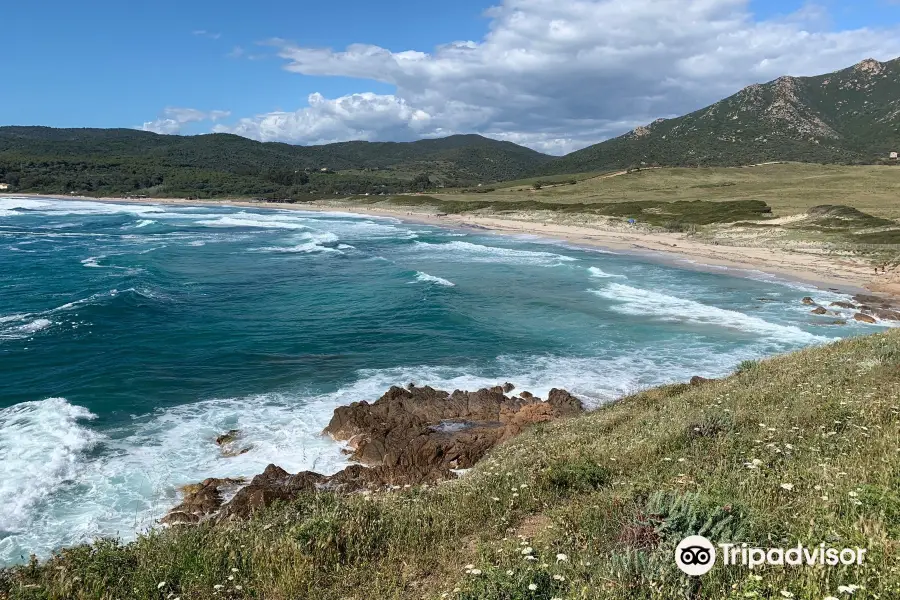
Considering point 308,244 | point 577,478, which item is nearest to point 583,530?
point 577,478

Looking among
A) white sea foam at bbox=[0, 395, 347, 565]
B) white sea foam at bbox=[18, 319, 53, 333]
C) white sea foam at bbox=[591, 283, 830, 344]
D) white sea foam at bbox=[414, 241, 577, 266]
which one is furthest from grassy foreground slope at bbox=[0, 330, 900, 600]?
white sea foam at bbox=[414, 241, 577, 266]

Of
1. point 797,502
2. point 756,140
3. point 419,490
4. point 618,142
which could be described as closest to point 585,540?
point 797,502

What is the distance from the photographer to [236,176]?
163625 mm

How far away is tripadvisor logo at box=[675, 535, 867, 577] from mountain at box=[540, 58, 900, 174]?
145873 mm

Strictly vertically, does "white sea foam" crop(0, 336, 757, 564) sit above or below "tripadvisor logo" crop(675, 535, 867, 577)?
below

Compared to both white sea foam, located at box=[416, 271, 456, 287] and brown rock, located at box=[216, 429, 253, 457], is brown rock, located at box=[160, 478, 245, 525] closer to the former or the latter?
brown rock, located at box=[216, 429, 253, 457]

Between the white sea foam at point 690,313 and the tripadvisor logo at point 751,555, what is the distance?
2130 cm

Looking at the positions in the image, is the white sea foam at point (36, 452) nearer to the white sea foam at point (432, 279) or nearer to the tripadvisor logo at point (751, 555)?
the tripadvisor logo at point (751, 555)

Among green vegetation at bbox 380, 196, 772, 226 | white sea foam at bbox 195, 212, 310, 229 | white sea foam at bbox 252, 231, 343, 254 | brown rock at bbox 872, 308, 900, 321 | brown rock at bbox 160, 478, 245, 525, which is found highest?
green vegetation at bbox 380, 196, 772, 226

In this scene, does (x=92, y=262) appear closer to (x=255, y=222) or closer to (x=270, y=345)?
(x=270, y=345)

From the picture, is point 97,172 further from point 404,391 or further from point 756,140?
point 756,140

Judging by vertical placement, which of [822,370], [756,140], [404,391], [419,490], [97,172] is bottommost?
[404,391]

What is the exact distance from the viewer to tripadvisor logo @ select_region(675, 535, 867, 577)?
392 cm

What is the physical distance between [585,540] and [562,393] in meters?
11.1
